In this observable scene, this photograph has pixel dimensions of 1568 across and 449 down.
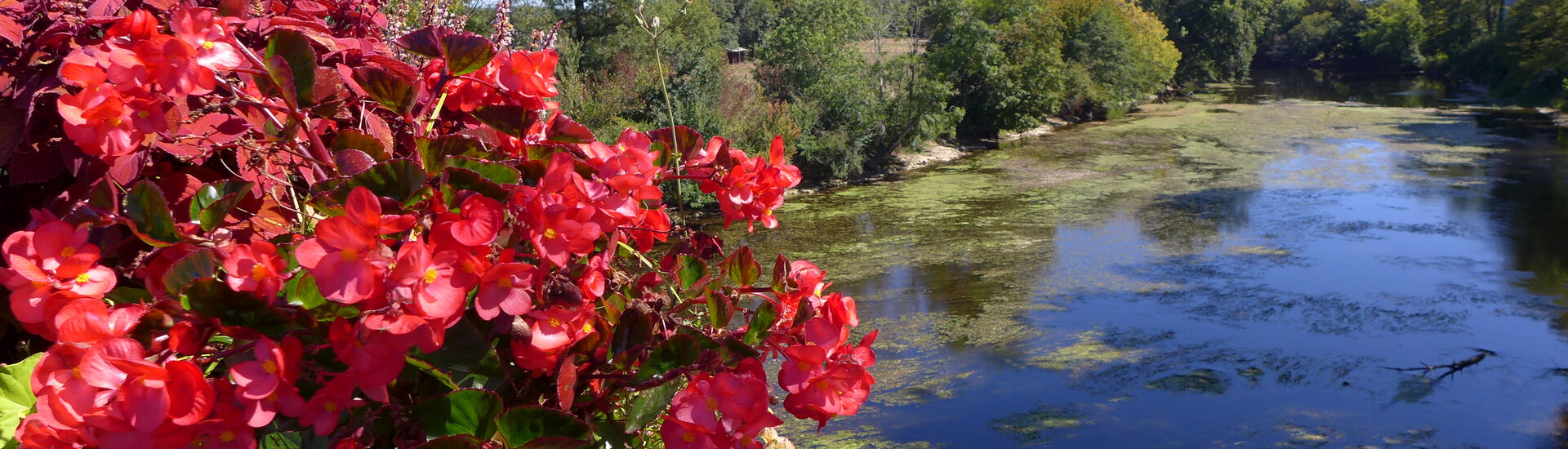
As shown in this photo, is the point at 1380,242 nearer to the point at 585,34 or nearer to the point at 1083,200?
the point at 1083,200

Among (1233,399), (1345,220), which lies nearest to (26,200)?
(1233,399)

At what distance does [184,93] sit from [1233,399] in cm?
534

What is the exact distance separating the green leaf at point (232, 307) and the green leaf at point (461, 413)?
5.1 inches

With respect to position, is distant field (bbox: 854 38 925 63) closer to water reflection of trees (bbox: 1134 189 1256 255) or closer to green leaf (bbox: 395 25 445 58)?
water reflection of trees (bbox: 1134 189 1256 255)

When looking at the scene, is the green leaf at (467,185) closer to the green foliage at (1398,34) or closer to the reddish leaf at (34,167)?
the reddish leaf at (34,167)

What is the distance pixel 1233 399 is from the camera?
16.9 feet

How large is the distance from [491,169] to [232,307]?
0.74ft

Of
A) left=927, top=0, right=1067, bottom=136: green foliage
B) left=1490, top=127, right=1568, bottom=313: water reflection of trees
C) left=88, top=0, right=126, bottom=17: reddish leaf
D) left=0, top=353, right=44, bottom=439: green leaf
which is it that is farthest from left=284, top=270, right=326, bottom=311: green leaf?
left=927, top=0, right=1067, bottom=136: green foliage

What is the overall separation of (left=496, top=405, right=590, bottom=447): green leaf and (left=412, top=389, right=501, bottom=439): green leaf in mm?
20

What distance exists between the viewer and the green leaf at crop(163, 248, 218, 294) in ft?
2.32

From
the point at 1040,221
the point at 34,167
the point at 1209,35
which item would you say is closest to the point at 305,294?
the point at 34,167

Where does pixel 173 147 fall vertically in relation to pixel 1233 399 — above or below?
A: above

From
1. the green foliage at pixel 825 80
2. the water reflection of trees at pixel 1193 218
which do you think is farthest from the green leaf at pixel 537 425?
the green foliage at pixel 825 80

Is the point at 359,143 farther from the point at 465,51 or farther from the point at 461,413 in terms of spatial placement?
the point at 461,413
